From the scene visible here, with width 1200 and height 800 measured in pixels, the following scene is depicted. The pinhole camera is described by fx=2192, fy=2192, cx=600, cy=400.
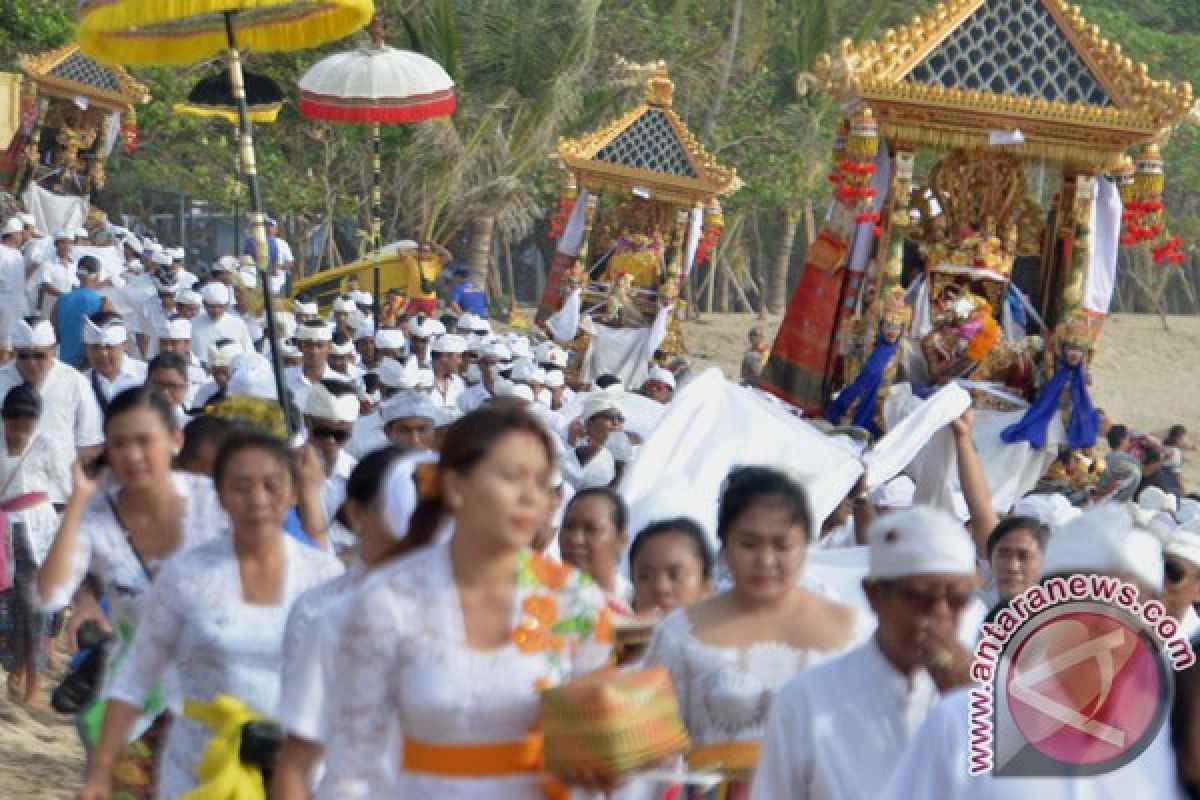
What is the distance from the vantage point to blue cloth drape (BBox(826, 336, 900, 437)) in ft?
41.7

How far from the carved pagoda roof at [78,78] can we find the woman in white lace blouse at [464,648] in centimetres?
1759

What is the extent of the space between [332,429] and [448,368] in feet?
17.3

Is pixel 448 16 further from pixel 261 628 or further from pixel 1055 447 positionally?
pixel 261 628

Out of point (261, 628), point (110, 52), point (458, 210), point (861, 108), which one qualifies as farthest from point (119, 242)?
point (261, 628)

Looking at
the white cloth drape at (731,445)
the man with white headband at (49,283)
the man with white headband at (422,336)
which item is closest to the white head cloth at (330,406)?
the white cloth drape at (731,445)

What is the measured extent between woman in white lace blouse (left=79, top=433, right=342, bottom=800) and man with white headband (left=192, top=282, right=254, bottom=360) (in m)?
9.15

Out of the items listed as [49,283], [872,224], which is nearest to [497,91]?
[49,283]

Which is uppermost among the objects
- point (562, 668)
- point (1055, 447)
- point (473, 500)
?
Answer: point (473, 500)

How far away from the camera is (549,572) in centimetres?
387

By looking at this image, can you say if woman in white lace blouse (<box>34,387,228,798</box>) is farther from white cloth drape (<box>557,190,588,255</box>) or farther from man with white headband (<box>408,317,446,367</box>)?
white cloth drape (<box>557,190,588,255</box>)

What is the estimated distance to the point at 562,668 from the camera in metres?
3.83

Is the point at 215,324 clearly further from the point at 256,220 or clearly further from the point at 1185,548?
the point at 1185,548

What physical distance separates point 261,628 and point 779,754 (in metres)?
1.48

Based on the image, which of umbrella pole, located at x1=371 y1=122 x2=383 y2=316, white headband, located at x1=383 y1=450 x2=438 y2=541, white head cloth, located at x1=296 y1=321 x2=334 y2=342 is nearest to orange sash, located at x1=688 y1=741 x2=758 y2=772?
white headband, located at x1=383 y1=450 x2=438 y2=541
